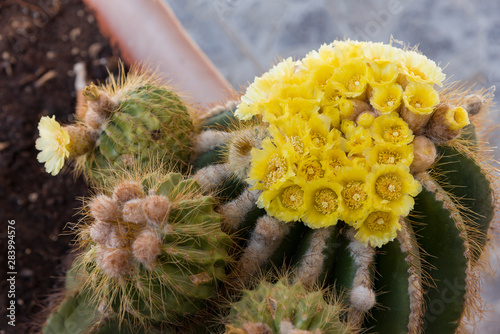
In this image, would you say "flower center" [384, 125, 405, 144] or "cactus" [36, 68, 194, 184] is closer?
"flower center" [384, 125, 405, 144]

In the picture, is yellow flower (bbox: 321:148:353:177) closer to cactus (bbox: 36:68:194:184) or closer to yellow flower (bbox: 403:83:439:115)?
yellow flower (bbox: 403:83:439:115)

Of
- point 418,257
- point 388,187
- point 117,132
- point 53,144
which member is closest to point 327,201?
point 388,187

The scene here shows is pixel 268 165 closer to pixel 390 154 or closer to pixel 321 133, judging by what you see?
pixel 321 133

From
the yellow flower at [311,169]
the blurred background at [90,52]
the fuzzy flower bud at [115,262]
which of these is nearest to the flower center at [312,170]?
the yellow flower at [311,169]

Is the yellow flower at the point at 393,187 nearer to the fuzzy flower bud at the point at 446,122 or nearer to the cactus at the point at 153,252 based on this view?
the fuzzy flower bud at the point at 446,122

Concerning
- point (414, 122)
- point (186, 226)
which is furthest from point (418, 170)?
point (186, 226)

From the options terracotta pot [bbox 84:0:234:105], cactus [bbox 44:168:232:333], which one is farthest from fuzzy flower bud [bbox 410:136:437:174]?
terracotta pot [bbox 84:0:234:105]
